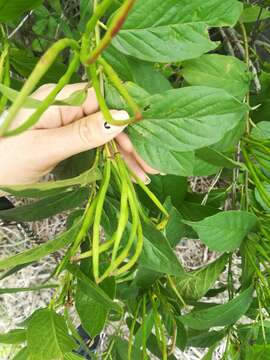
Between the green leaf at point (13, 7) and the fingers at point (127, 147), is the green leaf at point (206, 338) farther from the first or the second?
the green leaf at point (13, 7)

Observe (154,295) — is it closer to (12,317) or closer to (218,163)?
(218,163)

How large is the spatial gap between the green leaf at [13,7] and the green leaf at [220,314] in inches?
13.3

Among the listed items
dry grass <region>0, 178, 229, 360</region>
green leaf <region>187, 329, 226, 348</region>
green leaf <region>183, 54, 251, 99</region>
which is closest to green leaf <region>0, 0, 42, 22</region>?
green leaf <region>183, 54, 251, 99</region>

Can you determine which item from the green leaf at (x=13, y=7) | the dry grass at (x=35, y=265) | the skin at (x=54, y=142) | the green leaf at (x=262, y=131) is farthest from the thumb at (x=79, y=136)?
the dry grass at (x=35, y=265)

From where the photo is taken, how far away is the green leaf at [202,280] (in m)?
0.66

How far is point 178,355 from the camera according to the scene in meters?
1.25

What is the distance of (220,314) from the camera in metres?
0.56

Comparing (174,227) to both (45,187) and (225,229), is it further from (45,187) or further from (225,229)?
(45,187)

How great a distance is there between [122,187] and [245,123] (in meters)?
0.27

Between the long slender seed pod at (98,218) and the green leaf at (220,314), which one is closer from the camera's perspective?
the long slender seed pod at (98,218)

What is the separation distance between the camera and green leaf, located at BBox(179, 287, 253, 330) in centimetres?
55

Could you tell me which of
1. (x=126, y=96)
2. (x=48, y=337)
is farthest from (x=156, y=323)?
(x=126, y=96)

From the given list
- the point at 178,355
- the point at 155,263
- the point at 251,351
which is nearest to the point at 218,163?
the point at 155,263

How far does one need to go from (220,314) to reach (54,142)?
9.7 inches
